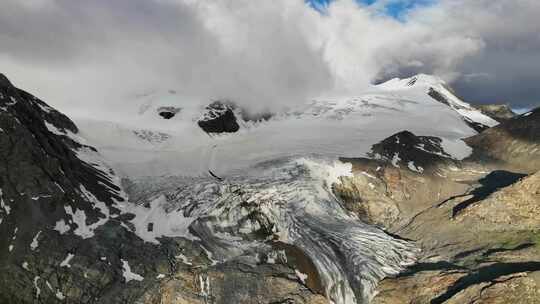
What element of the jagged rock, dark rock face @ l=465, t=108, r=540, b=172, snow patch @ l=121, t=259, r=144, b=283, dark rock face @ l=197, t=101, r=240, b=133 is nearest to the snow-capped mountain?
dark rock face @ l=197, t=101, r=240, b=133

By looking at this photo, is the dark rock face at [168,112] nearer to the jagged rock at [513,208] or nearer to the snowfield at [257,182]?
the snowfield at [257,182]

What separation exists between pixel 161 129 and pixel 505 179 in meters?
72.7

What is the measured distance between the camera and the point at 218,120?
4899 inches

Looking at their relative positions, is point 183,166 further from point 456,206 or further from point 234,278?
point 456,206

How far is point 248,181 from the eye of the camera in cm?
7362

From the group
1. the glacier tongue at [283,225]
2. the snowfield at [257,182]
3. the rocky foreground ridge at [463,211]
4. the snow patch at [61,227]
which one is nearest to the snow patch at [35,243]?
the snow patch at [61,227]

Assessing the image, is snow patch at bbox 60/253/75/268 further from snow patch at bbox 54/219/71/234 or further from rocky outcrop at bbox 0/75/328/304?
snow patch at bbox 54/219/71/234

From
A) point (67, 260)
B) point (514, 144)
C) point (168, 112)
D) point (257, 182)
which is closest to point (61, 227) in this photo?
point (67, 260)

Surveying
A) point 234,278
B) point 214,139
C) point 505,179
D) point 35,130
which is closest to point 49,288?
point 234,278

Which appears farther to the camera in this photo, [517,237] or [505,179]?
[505,179]

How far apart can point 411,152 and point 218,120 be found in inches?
2124

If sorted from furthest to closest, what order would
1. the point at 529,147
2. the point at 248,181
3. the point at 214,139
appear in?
the point at 214,139, the point at 529,147, the point at 248,181

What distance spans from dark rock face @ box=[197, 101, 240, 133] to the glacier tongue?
45433 millimetres

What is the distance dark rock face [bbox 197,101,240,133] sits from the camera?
397 ft
